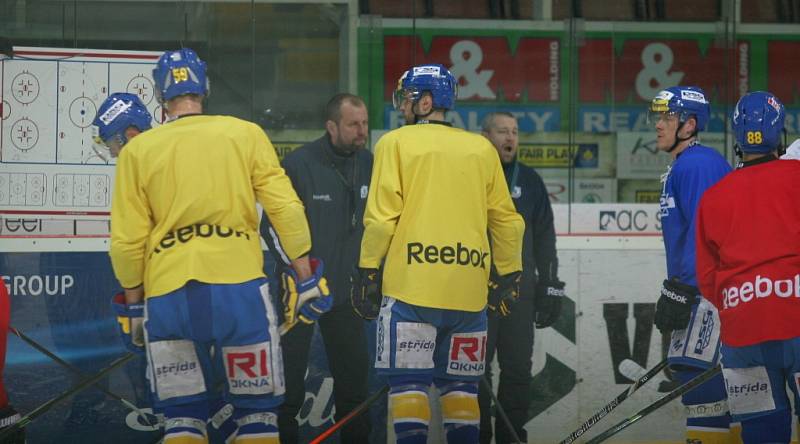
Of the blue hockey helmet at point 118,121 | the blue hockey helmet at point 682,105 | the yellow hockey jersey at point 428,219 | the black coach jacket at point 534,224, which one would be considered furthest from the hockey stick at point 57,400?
the blue hockey helmet at point 682,105

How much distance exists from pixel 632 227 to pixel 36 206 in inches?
109

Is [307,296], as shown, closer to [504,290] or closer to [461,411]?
[461,411]

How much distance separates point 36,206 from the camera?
571 cm

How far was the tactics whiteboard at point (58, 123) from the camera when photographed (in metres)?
5.71

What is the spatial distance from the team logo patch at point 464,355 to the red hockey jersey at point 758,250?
895 mm

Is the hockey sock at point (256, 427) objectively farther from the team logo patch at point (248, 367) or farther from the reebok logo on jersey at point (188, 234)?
the reebok logo on jersey at point (188, 234)

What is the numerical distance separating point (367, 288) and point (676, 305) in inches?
43.7

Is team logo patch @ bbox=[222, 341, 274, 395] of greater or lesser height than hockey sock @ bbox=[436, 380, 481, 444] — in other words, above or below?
above

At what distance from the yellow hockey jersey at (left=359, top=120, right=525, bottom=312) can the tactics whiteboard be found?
1.82 metres

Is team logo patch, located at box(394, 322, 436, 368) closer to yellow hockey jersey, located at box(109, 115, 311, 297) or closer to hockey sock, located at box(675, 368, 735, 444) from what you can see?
yellow hockey jersey, located at box(109, 115, 311, 297)

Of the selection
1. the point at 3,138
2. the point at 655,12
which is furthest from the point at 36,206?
the point at 655,12

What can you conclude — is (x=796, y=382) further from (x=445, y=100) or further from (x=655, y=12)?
(x=655, y=12)

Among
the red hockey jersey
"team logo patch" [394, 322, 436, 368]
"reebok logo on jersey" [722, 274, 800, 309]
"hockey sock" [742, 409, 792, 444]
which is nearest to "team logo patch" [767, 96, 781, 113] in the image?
the red hockey jersey

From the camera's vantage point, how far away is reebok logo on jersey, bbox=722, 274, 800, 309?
380 cm
